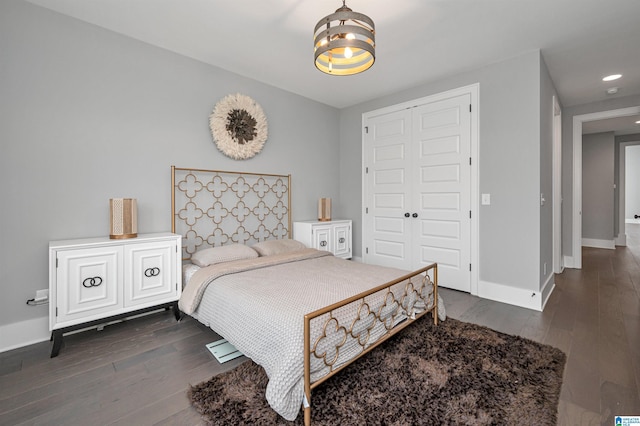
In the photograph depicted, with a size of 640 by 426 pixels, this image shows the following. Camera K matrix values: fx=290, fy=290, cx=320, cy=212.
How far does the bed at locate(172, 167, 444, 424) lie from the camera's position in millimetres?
1507

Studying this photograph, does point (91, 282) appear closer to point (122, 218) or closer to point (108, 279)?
point (108, 279)

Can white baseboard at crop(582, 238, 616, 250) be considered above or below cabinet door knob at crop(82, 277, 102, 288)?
below

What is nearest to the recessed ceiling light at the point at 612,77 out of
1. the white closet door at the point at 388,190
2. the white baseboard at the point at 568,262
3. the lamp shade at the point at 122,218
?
the white closet door at the point at 388,190

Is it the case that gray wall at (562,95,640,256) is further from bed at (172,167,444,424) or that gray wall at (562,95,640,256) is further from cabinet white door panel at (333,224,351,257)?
bed at (172,167,444,424)

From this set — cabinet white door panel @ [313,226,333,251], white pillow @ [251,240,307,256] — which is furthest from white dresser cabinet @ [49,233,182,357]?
cabinet white door panel @ [313,226,333,251]

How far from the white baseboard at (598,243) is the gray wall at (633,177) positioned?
5.83 meters

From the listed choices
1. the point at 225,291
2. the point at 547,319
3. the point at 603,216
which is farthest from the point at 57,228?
the point at 603,216

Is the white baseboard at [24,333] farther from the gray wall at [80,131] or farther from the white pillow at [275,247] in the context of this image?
the white pillow at [275,247]

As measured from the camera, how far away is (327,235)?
411 cm

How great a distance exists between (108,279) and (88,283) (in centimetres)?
12

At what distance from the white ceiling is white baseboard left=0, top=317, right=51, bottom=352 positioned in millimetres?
2507

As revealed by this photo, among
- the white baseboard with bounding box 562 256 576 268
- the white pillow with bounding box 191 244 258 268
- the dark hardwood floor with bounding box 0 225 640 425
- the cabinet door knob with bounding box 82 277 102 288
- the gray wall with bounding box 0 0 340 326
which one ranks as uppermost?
the gray wall with bounding box 0 0 340 326

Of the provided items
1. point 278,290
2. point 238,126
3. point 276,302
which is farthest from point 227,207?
point 276,302

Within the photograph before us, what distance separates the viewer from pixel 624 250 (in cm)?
600
